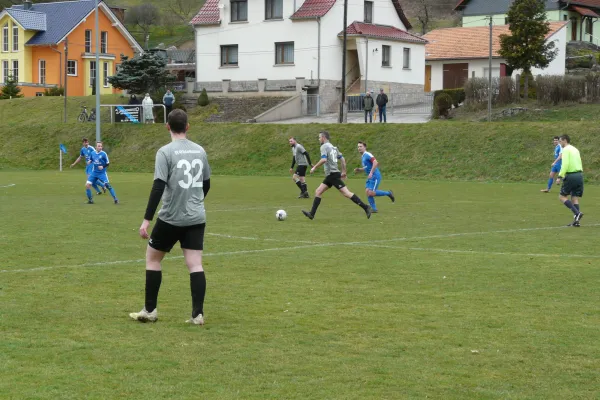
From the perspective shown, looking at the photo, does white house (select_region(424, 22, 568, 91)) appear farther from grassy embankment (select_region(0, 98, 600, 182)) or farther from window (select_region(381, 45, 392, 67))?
grassy embankment (select_region(0, 98, 600, 182))

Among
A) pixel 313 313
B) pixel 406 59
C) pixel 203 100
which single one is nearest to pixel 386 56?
pixel 406 59

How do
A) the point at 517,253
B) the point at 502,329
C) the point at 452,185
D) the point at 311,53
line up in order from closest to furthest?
the point at 502,329
the point at 517,253
the point at 452,185
the point at 311,53

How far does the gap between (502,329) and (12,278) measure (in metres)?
6.21

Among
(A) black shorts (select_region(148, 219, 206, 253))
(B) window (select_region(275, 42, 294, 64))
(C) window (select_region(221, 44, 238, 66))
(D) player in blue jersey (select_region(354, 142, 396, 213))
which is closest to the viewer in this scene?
(A) black shorts (select_region(148, 219, 206, 253))

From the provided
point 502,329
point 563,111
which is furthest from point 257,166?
point 502,329

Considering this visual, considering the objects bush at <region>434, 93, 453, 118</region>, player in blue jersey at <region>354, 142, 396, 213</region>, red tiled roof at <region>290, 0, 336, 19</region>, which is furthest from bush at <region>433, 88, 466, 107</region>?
player in blue jersey at <region>354, 142, 396, 213</region>

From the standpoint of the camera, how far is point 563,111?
46.4 meters

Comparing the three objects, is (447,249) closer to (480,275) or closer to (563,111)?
(480,275)

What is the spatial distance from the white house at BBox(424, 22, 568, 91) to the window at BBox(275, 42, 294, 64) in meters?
14.2

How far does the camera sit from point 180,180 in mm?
8641

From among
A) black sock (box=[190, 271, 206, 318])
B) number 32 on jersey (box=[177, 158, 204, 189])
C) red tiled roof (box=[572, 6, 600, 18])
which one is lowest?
black sock (box=[190, 271, 206, 318])

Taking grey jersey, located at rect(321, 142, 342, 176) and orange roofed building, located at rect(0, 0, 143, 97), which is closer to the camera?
grey jersey, located at rect(321, 142, 342, 176)

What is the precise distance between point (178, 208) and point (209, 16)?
57.0m

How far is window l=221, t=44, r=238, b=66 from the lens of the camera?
207 feet
